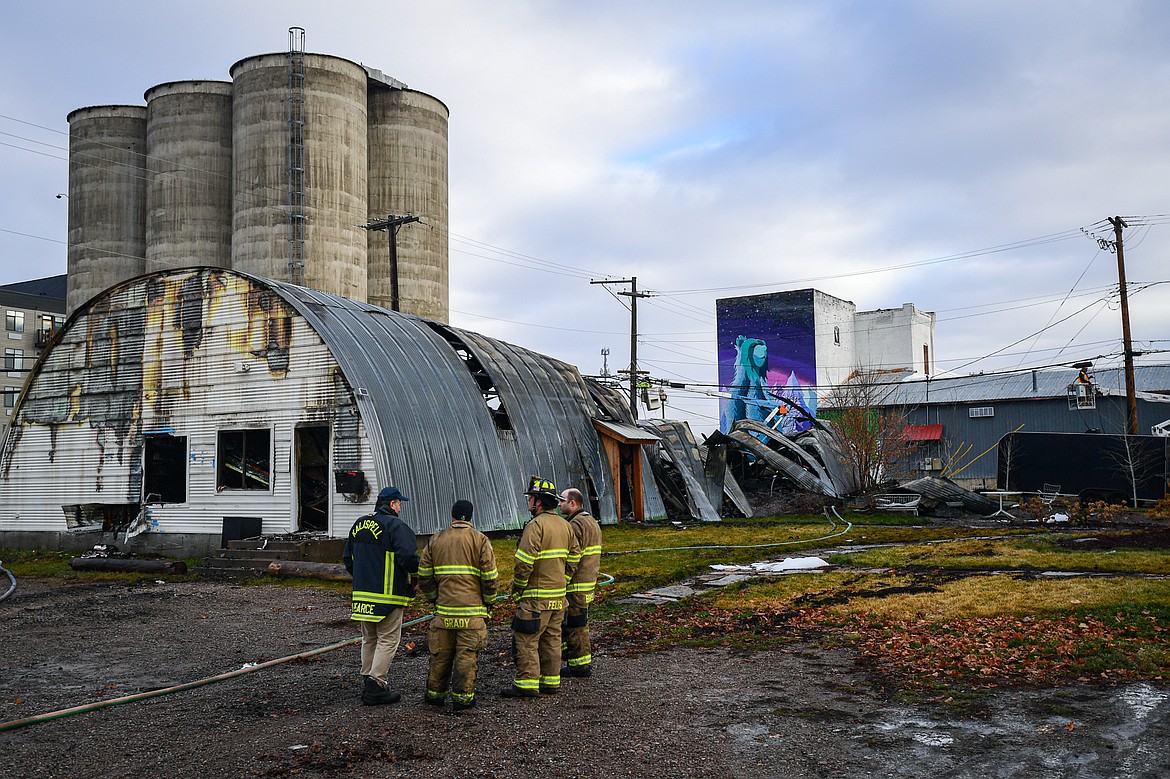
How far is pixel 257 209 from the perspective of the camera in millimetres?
39625

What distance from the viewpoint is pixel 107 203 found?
4334 centimetres

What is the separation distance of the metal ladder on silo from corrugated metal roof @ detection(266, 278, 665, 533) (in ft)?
47.4

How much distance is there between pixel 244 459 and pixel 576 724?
15757 mm

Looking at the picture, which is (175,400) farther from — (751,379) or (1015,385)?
(751,379)

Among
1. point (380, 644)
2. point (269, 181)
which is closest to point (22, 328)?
point (269, 181)

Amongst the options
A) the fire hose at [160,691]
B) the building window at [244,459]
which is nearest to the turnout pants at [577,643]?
the fire hose at [160,691]

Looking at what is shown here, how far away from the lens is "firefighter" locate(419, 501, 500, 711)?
7734 mm

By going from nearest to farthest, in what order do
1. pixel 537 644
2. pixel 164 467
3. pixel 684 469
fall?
1. pixel 537 644
2. pixel 164 467
3. pixel 684 469

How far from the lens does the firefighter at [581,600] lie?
8934 millimetres

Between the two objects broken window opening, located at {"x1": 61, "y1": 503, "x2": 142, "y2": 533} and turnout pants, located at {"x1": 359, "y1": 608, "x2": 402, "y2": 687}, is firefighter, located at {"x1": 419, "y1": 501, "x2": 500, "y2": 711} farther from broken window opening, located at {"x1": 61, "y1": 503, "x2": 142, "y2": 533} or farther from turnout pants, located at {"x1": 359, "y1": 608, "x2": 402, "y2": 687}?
broken window opening, located at {"x1": 61, "y1": 503, "x2": 142, "y2": 533}

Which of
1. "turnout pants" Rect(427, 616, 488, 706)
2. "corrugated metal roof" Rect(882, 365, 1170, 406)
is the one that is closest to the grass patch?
"turnout pants" Rect(427, 616, 488, 706)

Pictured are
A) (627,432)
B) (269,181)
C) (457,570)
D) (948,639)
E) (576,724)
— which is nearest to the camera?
(576,724)

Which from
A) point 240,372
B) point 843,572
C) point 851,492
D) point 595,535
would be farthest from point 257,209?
point 595,535

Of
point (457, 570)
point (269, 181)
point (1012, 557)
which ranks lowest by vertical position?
point (1012, 557)
